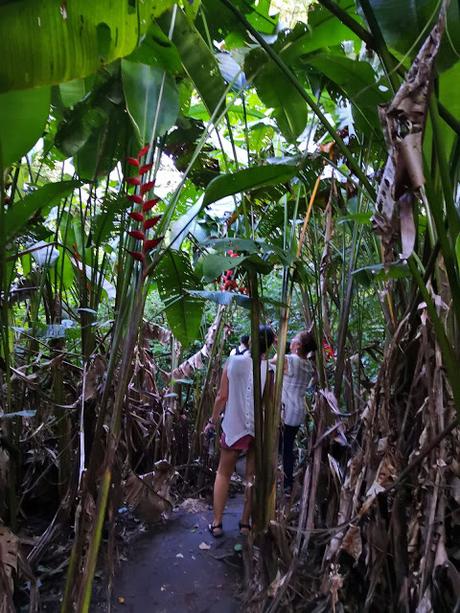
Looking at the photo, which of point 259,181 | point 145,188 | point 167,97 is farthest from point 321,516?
point 167,97

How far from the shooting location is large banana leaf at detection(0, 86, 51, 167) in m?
0.98

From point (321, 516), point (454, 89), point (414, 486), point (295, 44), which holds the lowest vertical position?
point (321, 516)

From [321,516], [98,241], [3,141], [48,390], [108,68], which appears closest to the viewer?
[3,141]

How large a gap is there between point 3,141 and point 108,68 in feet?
1.62

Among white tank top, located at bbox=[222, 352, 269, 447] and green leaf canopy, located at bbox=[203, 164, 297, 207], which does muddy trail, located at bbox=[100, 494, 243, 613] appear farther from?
green leaf canopy, located at bbox=[203, 164, 297, 207]

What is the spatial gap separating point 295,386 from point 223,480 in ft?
2.18

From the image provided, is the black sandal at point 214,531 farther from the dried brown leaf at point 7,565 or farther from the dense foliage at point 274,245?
the dried brown leaf at point 7,565

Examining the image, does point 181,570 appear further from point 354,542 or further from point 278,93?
point 278,93

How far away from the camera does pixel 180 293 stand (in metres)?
2.09

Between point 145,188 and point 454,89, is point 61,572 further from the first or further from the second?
point 454,89

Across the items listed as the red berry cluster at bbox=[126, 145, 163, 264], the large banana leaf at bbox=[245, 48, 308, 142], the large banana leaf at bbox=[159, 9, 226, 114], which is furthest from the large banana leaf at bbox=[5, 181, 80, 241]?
the large banana leaf at bbox=[245, 48, 308, 142]

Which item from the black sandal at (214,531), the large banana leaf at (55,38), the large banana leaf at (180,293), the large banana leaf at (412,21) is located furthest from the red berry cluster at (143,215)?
the black sandal at (214,531)

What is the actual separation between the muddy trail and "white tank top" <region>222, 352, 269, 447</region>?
530 mm

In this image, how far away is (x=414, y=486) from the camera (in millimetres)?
1061
